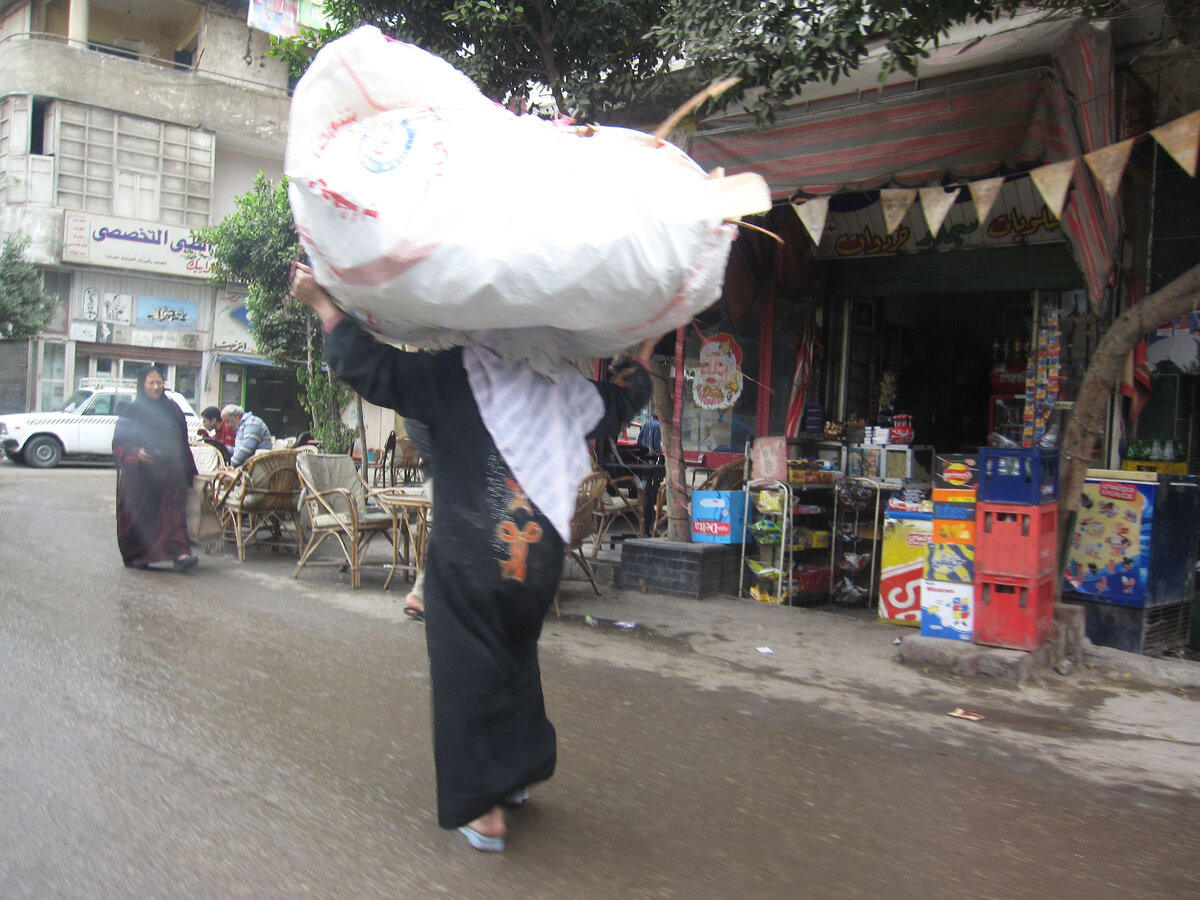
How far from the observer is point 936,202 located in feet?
19.8

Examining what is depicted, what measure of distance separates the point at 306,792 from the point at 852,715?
2631mm

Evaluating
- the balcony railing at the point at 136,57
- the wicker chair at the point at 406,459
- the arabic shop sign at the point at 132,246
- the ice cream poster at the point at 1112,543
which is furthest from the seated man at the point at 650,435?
the balcony railing at the point at 136,57

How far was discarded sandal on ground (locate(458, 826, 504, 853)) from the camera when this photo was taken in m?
2.94

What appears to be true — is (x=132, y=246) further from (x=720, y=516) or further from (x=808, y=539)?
(x=808, y=539)

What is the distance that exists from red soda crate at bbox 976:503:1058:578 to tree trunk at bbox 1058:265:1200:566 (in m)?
0.28

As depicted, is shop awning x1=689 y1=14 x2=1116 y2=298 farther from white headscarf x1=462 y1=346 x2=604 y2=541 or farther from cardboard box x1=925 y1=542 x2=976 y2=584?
white headscarf x1=462 y1=346 x2=604 y2=541

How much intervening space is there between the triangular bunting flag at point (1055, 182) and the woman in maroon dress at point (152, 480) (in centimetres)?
658

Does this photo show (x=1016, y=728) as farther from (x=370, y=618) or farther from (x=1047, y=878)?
(x=370, y=618)

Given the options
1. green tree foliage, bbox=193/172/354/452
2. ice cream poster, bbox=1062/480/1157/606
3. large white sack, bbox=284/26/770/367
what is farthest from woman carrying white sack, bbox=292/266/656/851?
green tree foliage, bbox=193/172/354/452

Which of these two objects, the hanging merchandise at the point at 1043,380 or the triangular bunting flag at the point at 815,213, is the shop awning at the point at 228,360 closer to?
the hanging merchandise at the point at 1043,380

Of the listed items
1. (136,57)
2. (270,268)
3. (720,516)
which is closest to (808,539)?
(720,516)

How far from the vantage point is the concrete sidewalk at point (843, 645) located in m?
5.39

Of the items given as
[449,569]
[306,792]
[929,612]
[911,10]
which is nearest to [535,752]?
[449,569]

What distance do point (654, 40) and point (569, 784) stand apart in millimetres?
5921
